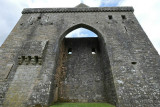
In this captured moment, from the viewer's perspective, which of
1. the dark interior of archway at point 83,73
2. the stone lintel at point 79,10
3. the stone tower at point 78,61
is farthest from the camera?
the stone lintel at point 79,10

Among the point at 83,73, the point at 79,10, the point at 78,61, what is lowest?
the point at 83,73

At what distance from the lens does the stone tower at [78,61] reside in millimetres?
5484

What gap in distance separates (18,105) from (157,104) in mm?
7742

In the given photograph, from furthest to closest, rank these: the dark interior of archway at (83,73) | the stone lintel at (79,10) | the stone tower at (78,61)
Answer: the stone lintel at (79,10) < the dark interior of archway at (83,73) < the stone tower at (78,61)

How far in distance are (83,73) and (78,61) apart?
1360 millimetres

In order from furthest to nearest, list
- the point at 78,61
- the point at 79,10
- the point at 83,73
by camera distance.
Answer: the point at 79,10 < the point at 78,61 < the point at 83,73

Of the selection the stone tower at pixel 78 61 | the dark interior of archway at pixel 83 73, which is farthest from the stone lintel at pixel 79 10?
the dark interior of archway at pixel 83 73

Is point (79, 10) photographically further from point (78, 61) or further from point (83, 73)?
point (83, 73)

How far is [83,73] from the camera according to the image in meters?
8.48

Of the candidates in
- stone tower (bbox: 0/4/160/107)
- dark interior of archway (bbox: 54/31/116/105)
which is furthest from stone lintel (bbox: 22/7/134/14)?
dark interior of archway (bbox: 54/31/116/105)

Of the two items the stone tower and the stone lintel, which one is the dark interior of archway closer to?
the stone tower

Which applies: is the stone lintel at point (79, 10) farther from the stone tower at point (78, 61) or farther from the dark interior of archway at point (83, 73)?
the dark interior of archway at point (83, 73)

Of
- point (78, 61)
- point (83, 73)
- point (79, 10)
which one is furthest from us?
point (79, 10)

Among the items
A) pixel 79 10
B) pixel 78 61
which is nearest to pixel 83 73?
pixel 78 61
